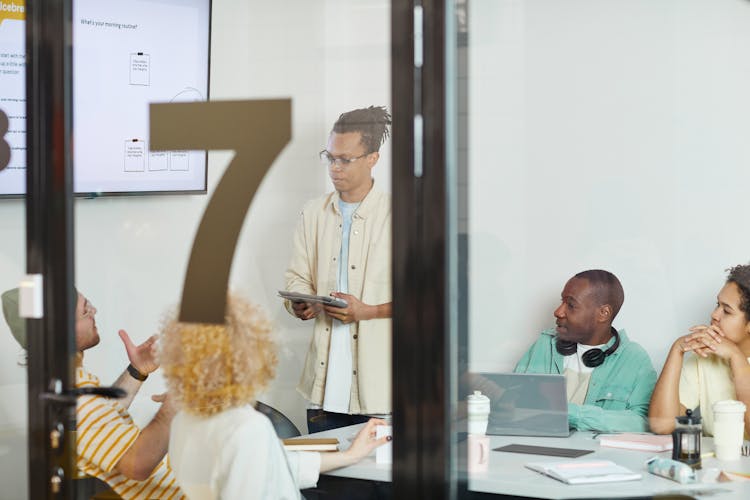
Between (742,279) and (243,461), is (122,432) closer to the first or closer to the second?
(243,461)

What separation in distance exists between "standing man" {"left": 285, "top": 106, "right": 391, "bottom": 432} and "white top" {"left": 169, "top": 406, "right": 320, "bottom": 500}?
10 cm

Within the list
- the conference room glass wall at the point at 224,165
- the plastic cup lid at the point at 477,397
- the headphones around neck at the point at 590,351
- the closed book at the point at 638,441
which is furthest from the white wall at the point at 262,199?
the closed book at the point at 638,441

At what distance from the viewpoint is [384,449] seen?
6.91 feet

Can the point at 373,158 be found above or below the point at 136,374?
above

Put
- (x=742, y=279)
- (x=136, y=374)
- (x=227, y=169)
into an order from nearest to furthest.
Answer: (x=742, y=279), (x=227, y=169), (x=136, y=374)

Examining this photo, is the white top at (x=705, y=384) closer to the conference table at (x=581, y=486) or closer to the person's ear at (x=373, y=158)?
the conference table at (x=581, y=486)

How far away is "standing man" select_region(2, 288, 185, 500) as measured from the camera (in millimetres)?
2391

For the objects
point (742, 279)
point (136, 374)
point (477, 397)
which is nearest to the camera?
point (477, 397)

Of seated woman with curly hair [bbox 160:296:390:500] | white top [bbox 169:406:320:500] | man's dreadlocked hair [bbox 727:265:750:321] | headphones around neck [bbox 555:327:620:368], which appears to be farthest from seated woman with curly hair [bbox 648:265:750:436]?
white top [bbox 169:406:320:500]

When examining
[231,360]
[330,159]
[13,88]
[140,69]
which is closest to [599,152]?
[330,159]

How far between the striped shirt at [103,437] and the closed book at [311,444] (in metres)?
0.43

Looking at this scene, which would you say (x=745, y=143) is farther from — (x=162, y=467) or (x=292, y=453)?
(x=162, y=467)

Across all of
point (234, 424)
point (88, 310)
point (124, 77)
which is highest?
point (124, 77)

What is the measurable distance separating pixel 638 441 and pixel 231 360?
914 mm
